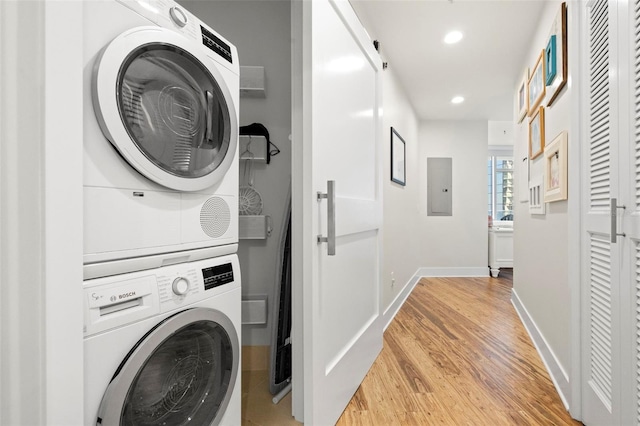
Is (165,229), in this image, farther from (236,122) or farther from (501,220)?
→ (501,220)

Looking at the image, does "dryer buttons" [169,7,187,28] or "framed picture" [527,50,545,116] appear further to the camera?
"framed picture" [527,50,545,116]

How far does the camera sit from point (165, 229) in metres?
0.90

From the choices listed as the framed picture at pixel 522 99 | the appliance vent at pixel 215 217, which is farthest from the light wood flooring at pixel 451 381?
the framed picture at pixel 522 99

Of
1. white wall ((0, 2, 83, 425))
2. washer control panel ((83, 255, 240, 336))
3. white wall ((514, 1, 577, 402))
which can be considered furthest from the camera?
white wall ((514, 1, 577, 402))

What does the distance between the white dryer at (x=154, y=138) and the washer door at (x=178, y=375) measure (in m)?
0.19

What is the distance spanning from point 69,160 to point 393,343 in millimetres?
2293

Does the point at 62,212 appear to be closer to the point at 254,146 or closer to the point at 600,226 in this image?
the point at 254,146

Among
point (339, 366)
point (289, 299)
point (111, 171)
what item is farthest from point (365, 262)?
point (111, 171)

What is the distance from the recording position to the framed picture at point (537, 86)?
215 centimetres

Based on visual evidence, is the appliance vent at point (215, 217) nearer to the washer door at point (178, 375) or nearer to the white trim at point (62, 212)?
the washer door at point (178, 375)

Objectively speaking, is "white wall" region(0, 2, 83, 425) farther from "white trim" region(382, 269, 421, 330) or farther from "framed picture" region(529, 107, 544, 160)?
"framed picture" region(529, 107, 544, 160)

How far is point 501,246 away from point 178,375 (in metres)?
5.40

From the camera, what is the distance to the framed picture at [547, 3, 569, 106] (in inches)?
66.7

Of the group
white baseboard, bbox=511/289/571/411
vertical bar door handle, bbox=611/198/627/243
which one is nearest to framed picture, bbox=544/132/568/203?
vertical bar door handle, bbox=611/198/627/243
